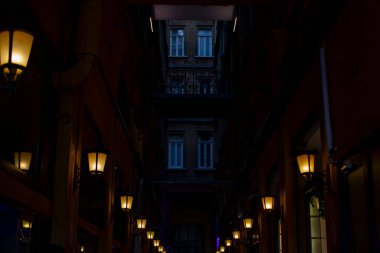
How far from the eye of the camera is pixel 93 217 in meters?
12.2

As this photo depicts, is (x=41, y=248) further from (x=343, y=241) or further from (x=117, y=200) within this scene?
(x=117, y=200)

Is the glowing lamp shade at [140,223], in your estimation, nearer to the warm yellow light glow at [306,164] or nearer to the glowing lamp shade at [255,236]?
the glowing lamp shade at [255,236]

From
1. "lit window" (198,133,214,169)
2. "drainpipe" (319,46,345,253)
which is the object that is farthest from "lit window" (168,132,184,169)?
"drainpipe" (319,46,345,253)

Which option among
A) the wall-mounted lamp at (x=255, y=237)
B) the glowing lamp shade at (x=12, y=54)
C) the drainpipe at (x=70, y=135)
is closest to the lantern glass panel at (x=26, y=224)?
the drainpipe at (x=70, y=135)

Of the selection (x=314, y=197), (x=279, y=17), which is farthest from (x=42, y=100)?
(x=279, y=17)

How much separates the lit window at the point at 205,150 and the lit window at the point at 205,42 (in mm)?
6009

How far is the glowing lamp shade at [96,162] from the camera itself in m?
9.62

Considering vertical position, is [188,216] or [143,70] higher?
[143,70]

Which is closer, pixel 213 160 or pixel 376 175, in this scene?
pixel 376 175

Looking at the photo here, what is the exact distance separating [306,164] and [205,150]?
32581mm

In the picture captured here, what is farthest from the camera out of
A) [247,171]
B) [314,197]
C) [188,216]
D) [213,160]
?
[188,216]

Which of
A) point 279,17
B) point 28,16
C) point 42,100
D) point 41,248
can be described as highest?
point 279,17

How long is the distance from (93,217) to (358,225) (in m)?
6.39

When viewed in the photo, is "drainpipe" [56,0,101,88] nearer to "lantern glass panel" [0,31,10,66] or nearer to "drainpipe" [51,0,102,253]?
"drainpipe" [51,0,102,253]
